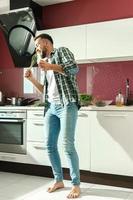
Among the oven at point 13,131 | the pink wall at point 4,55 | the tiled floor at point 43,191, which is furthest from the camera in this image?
the pink wall at point 4,55

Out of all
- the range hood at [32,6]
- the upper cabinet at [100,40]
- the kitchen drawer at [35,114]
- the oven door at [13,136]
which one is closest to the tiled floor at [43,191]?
the oven door at [13,136]

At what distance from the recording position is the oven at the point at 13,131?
3246mm

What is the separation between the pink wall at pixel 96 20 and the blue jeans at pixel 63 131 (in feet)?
3.39

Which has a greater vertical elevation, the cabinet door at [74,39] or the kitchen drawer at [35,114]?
the cabinet door at [74,39]

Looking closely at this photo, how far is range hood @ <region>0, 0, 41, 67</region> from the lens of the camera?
3555 millimetres

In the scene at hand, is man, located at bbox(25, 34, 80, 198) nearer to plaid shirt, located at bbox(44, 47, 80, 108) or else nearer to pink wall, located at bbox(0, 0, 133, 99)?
plaid shirt, located at bbox(44, 47, 80, 108)

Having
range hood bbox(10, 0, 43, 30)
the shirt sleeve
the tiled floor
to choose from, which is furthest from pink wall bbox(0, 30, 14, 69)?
the shirt sleeve

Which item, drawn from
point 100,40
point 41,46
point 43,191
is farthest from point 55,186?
point 100,40

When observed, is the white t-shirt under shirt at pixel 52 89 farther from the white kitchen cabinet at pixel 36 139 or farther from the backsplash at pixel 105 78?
the backsplash at pixel 105 78

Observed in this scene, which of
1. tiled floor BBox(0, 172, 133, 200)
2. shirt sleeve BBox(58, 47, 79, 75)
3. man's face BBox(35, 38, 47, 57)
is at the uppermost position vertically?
man's face BBox(35, 38, 47, 57)

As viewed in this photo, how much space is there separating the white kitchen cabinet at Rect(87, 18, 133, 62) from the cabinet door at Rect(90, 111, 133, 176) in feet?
2.26

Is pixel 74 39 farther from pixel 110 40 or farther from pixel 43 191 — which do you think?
pixel 43 191

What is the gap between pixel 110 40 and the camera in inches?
118

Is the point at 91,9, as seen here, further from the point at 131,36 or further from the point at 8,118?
the point at 8,118
